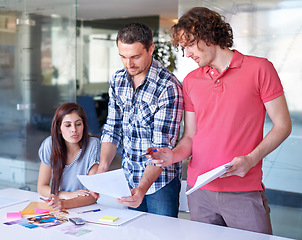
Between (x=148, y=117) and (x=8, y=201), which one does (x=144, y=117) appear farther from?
(x=8, y=201)

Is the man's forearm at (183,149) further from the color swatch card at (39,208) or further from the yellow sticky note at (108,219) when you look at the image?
the color swatch card at (39,208)

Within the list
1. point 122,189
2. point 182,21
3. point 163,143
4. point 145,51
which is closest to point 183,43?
point 182,21

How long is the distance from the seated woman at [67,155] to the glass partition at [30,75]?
8.00 ft

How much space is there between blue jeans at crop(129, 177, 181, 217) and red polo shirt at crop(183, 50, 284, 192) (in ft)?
1.16

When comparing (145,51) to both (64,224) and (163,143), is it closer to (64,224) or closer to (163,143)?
(163,143)

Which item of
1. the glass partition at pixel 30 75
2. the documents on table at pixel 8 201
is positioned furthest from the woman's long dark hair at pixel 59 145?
the glass partition at pixel 30 75

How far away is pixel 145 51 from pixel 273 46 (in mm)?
2088

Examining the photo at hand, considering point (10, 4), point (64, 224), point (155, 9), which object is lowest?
point (64, 224)

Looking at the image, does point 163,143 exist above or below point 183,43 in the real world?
below

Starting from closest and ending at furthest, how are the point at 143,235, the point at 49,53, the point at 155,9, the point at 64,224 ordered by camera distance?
1. the point at 143,235
2. the point at 64,224
3. the point at 49,53
4. the point at 155,9

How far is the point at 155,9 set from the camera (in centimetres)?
795

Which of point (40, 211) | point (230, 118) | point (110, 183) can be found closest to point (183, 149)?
point (230, 118)

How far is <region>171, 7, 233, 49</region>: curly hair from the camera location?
1.99 m

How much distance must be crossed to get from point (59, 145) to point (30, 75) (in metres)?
2.74
